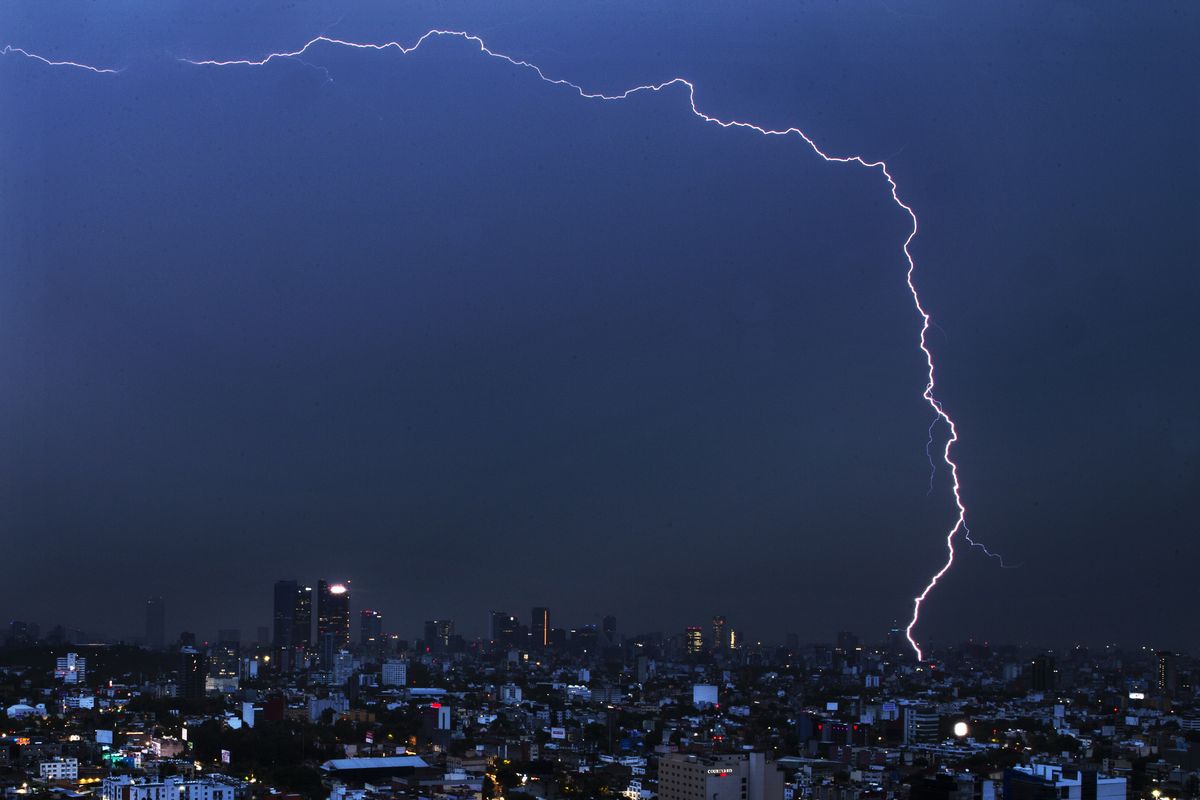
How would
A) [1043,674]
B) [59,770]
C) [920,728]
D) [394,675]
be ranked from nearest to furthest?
1. [59,770]
2. [920,728]
3. [1043,674]
4. [394,675]

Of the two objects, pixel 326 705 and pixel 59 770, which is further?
pixel 326 705

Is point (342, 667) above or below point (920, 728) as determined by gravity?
below

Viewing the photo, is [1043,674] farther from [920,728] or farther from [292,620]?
[292,620]

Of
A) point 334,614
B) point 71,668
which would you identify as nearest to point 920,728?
point 71,668

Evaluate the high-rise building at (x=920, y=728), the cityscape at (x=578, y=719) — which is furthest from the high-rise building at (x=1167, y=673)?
the high-rise building at (x=920, y=728)

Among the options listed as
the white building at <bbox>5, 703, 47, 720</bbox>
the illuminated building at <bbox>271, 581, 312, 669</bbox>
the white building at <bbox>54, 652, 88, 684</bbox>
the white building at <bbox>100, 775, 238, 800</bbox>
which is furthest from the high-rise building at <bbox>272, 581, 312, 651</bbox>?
the white building at <bbox>100, 775, 238, 800</bbox>

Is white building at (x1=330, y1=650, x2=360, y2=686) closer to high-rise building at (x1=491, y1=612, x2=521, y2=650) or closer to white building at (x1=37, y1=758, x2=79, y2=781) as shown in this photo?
high-rise building at (x1=491, y1=612, x2=521, y2=650)

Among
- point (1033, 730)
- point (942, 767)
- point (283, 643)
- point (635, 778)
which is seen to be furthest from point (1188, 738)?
point (283, 643)

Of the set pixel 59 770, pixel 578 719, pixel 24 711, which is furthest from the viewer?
pixel 578 719
